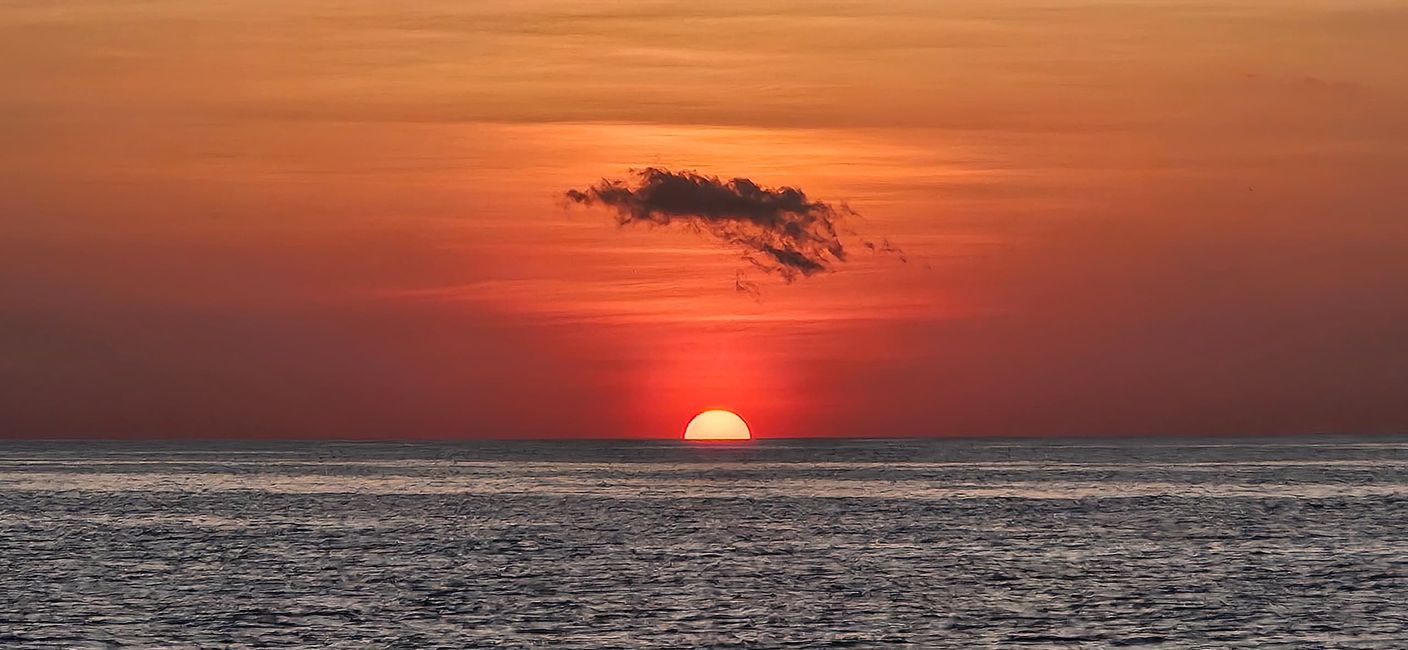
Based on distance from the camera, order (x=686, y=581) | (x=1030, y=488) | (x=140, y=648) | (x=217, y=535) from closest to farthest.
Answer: (x=140, y=648) < (x=686, y=581) < (x=217, y=535) < (x=1030, y=488)

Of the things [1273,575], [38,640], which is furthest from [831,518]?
[38,640]

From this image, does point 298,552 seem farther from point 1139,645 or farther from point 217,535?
point 1139,645

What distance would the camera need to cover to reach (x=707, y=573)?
57594 mm

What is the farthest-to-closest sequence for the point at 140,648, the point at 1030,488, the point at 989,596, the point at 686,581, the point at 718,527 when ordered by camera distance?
the point at 1030,488
the point at 718,527
the point at 686,581
the point at 989,596
the point at 140,648

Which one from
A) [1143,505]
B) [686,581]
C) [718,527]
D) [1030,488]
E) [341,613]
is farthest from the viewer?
[1030,488]

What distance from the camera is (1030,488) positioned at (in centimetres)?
14375

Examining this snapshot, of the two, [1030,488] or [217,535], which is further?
[1030,488]

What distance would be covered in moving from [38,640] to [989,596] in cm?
2581

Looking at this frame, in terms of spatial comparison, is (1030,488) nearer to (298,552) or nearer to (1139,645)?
(298,552)

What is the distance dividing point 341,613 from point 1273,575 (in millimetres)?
30576

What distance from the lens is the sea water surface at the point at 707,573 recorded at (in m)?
41.9

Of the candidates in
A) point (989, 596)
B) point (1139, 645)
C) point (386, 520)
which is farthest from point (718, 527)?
point (1139, 645)

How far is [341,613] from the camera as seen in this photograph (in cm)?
4591

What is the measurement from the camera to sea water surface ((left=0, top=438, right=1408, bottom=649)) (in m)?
41.9
